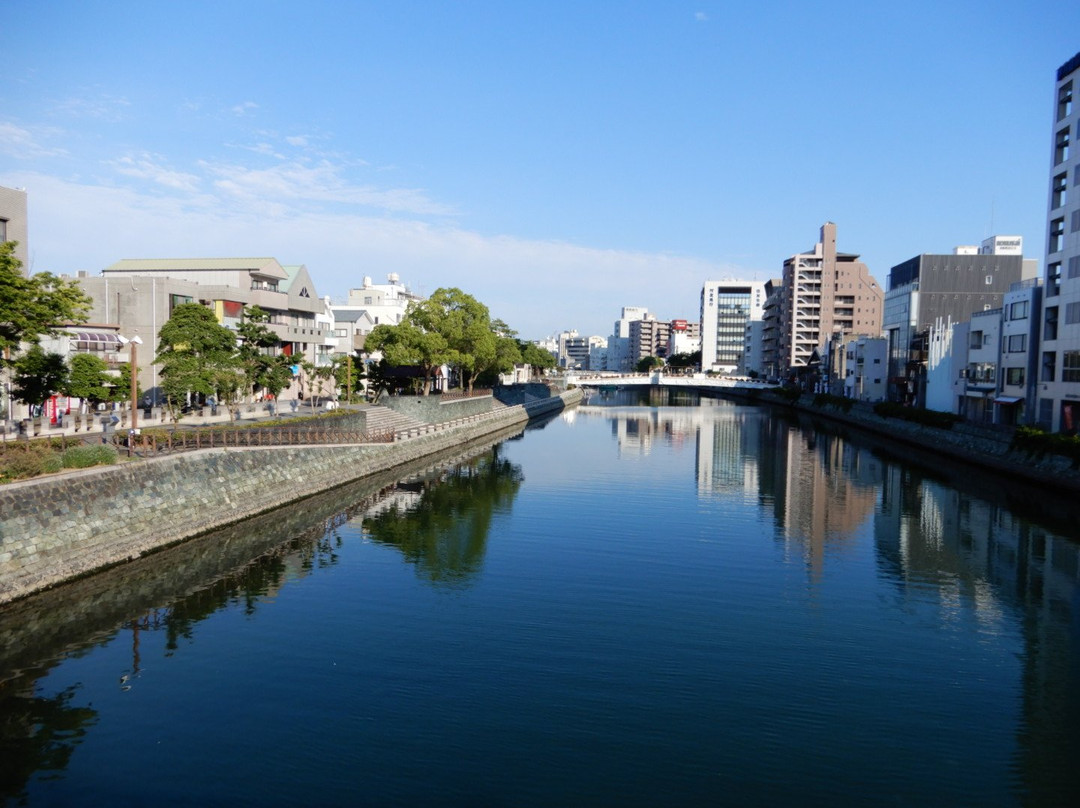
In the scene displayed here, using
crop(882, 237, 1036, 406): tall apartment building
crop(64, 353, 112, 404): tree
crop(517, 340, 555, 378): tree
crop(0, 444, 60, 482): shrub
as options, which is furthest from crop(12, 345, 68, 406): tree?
crop(517, 340, 555, 378): tree

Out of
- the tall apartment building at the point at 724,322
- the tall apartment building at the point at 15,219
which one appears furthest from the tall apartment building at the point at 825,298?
the tall apartment building at the point at 15,219

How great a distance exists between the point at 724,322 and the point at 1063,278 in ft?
474

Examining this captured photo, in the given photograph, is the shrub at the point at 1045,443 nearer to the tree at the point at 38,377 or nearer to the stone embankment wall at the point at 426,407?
the stone embankment wall at the point at 426,407

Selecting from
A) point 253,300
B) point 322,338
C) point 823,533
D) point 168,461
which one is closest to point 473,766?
point 168,461

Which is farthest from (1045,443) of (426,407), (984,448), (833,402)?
(833,402)

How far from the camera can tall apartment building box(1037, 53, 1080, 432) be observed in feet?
152

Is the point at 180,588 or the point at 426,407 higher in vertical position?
the point at 426,407

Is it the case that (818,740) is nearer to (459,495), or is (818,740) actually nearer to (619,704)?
(619,704)

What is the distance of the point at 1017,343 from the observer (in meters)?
54.4

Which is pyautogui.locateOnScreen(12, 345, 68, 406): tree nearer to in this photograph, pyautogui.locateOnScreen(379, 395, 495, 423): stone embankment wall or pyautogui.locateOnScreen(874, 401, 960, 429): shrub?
pyautogui.locateOnScreen(379, 395, 495, 423): stone embankment wall

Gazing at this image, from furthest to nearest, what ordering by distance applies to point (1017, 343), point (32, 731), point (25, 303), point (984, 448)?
point (1017, 343), point (984, 448), point (25, 303), point (32, 731)

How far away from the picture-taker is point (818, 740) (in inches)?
539

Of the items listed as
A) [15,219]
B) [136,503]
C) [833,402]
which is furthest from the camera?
[833,402]

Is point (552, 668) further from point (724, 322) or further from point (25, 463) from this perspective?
point (724, 322)
